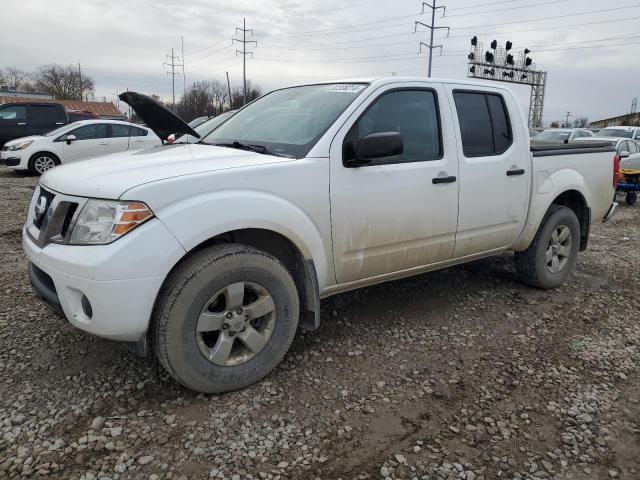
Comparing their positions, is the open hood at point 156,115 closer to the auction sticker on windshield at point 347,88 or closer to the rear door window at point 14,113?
the auction sticker on windshield at point 347,88

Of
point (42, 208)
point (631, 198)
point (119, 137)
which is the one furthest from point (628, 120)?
point (42, 208)

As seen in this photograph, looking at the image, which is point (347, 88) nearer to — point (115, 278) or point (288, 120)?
point (288, 120)

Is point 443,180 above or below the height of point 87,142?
below

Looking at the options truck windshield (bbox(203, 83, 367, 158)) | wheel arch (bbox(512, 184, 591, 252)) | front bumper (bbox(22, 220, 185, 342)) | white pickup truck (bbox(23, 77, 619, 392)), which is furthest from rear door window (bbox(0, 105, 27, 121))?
wheel arch (bbox(512, 184, 591, 252))

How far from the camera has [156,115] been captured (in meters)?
4.02

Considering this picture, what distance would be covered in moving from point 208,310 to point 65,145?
1117 cm

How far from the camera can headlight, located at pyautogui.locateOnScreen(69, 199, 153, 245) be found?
2422 mm

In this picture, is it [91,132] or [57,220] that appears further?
[91,132]

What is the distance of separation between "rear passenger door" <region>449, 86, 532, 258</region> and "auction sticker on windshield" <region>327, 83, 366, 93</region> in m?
0.83

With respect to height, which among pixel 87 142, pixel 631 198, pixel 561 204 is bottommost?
pixel 631 198

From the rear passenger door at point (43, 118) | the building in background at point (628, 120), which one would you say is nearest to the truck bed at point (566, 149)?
the rear passenger door at point (43, 118)

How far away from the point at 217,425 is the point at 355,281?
1.30 m

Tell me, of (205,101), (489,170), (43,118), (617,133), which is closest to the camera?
(489,170)

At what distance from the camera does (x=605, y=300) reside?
470 cm
